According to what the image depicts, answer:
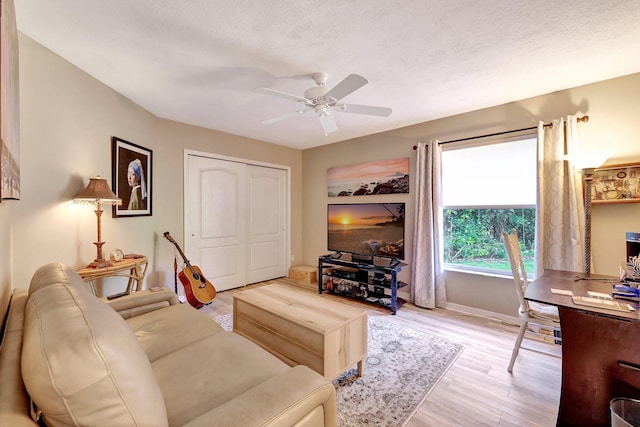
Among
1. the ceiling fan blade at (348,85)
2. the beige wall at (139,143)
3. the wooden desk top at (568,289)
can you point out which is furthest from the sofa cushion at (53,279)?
the wooden desk top at (568,289)

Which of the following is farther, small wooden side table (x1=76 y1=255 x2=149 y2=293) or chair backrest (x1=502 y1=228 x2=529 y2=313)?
small wooden side table (x1=76 y1=255 x2=149 y2=293)

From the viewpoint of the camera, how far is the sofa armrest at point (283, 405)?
33.5 inches

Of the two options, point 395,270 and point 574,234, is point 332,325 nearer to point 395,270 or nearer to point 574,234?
point 395,270

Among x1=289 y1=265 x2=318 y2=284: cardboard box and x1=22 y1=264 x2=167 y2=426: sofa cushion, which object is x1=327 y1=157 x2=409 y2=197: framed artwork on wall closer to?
x1=289 y1=265 x2=318 y2=284: cardboard box

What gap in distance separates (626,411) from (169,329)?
2.38m

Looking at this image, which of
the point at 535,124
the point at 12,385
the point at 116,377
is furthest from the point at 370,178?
the point at 12,385

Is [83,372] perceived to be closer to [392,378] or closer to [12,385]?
[12,385]

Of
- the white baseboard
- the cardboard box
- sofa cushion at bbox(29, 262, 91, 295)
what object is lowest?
the white baseboard

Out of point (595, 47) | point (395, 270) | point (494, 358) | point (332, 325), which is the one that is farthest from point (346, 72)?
point (494, 358)

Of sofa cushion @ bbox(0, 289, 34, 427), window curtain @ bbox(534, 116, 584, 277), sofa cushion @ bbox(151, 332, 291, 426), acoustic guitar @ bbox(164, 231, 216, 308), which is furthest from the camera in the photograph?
acoustic guitar @ bbox(164, 231, 216, 308)

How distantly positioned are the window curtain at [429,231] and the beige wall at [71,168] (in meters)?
3.18

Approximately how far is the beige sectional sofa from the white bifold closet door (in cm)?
244

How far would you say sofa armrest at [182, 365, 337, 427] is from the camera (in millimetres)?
851

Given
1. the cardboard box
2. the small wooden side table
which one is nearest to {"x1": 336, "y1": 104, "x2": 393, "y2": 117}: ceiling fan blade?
the small wooden side table
